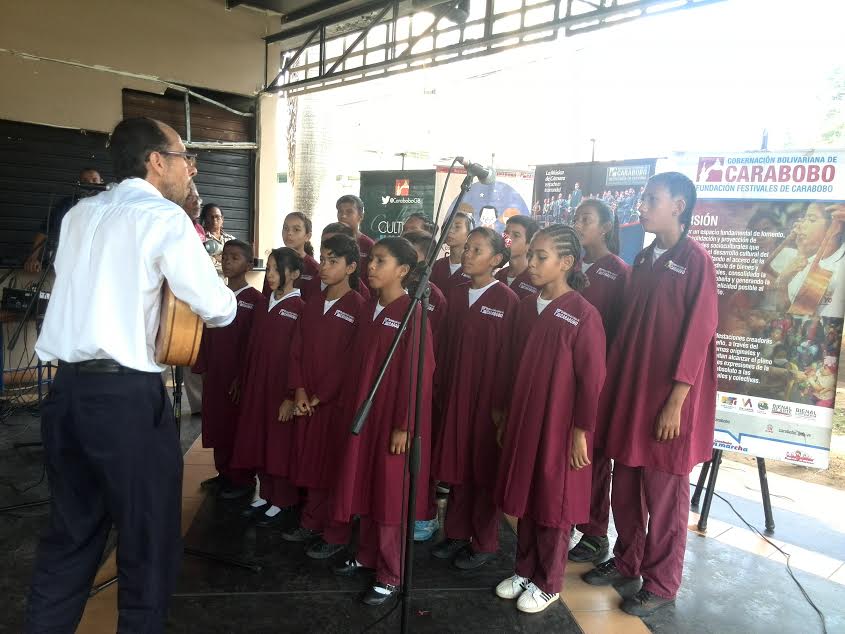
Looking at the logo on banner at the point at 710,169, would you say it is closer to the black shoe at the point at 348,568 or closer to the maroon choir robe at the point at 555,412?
the maroon choir robe at the point at 555,412

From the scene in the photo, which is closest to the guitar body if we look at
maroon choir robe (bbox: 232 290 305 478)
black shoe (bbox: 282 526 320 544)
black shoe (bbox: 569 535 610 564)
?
maroon choir robe (bbox: 232 290 305 478)

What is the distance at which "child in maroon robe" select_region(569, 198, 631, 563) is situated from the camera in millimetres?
3213

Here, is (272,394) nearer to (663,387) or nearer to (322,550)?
(322,550)

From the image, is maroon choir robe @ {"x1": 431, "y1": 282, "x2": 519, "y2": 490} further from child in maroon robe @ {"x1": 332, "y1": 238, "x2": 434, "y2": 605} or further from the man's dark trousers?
the man's dark trousers

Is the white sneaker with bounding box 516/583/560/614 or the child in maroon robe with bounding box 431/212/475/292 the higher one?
the child in maroon robe with bounding box 431/212/475/292

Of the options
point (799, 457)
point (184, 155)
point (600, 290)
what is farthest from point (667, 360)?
point (184, 155)

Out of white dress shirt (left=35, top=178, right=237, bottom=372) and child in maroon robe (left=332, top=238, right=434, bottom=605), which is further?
child in maroon robe (left=332, top=238, right=434, bottom=605)

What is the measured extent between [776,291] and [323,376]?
268cm

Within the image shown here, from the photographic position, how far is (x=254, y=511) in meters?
3.52

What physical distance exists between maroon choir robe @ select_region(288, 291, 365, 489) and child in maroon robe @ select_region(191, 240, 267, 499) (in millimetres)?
728

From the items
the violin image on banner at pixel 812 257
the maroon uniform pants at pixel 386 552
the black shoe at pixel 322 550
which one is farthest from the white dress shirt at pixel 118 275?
the violin image on banner at pixel 812 257

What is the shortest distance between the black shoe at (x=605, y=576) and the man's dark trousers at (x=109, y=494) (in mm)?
1987

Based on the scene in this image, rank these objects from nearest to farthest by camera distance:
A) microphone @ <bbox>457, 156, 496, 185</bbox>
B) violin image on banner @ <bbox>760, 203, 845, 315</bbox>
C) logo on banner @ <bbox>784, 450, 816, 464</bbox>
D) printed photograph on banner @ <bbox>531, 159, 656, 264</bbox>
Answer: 1. microphone @ <bbox>457, 156, 496, 185</bbox>
2. violin image on banner @ <bbox>760, 203, 845, 315</bbox>
3. logo on banner @ <bbox>784, 450, 816, 464</bbox>
4. printed photograph on banner @ <bbox>531, 159, 656, 264</bbox>

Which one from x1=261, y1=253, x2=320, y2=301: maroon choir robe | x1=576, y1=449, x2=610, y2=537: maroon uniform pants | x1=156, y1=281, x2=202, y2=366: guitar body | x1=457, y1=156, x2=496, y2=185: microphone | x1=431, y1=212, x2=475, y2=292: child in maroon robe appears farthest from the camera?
x1=261, y1=253, x2=320, y2=301: maroon choir robe
